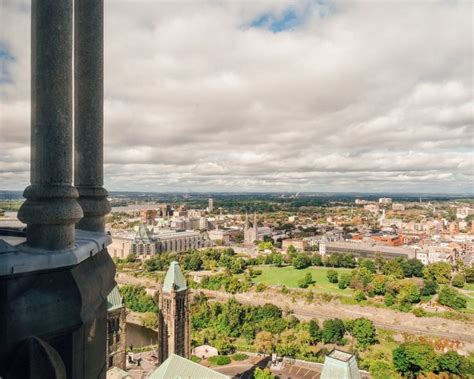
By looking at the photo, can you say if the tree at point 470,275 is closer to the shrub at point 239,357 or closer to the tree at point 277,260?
the tree at point 277,260

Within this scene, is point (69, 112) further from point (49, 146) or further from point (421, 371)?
point (421, 371)

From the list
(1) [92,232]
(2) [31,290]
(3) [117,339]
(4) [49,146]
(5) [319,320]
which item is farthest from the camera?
(5) [319,320]

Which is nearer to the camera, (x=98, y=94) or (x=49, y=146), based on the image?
(x=49, y=146)

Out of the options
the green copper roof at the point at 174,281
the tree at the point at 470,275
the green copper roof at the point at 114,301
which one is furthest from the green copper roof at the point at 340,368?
the tree at the point at 470,275

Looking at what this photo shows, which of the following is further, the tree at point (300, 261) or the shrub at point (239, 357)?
the tree at point (300, 261)

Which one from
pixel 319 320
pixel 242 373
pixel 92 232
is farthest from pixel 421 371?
pixel 92 232

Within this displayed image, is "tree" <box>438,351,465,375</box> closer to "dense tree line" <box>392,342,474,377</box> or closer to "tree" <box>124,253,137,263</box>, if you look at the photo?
"dense tree line" <box>392,342,474,377</box>
